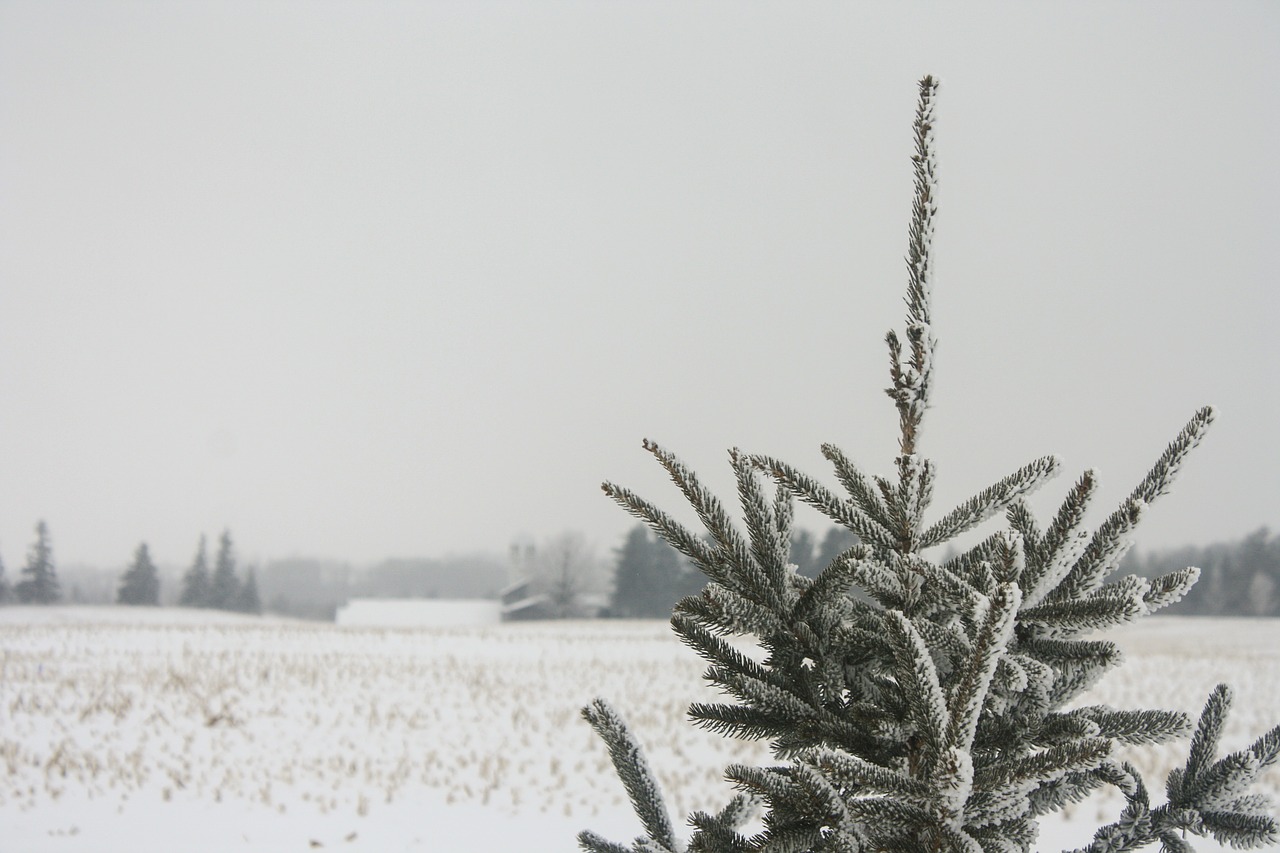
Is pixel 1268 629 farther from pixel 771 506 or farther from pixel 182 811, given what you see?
pixel 771 506

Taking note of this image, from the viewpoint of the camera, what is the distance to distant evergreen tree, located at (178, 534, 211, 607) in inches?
1103

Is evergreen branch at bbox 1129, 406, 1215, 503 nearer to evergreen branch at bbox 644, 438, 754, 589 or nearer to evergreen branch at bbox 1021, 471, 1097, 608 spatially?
evergreen branch at bbox 1021, 471, 1097, 608

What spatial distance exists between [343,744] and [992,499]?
6627 mm

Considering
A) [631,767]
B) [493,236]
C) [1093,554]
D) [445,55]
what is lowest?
[631,767]

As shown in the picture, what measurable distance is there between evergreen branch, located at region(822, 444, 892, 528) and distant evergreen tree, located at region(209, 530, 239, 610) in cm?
3229

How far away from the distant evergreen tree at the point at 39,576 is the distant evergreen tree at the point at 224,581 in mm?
10077

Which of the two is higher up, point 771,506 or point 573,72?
point 573,72

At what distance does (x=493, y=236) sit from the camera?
66750 mm

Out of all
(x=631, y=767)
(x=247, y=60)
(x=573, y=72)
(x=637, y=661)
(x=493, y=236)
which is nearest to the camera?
(x=631, y=767)

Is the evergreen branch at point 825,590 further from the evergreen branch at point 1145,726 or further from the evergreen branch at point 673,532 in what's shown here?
the evergreen branch at point 1145,726

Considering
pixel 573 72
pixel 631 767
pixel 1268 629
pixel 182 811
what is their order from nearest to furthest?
pixel 631 767 → pixel 182 811 → pixel 1268 629 → pixel 573 72

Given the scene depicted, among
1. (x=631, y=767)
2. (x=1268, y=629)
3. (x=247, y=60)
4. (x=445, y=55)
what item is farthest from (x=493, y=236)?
(x=631, y=767)

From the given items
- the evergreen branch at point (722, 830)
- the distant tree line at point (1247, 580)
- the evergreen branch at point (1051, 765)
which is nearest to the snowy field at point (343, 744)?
the evergreen branch at point (722, 830)

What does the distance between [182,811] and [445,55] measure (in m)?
66.5
